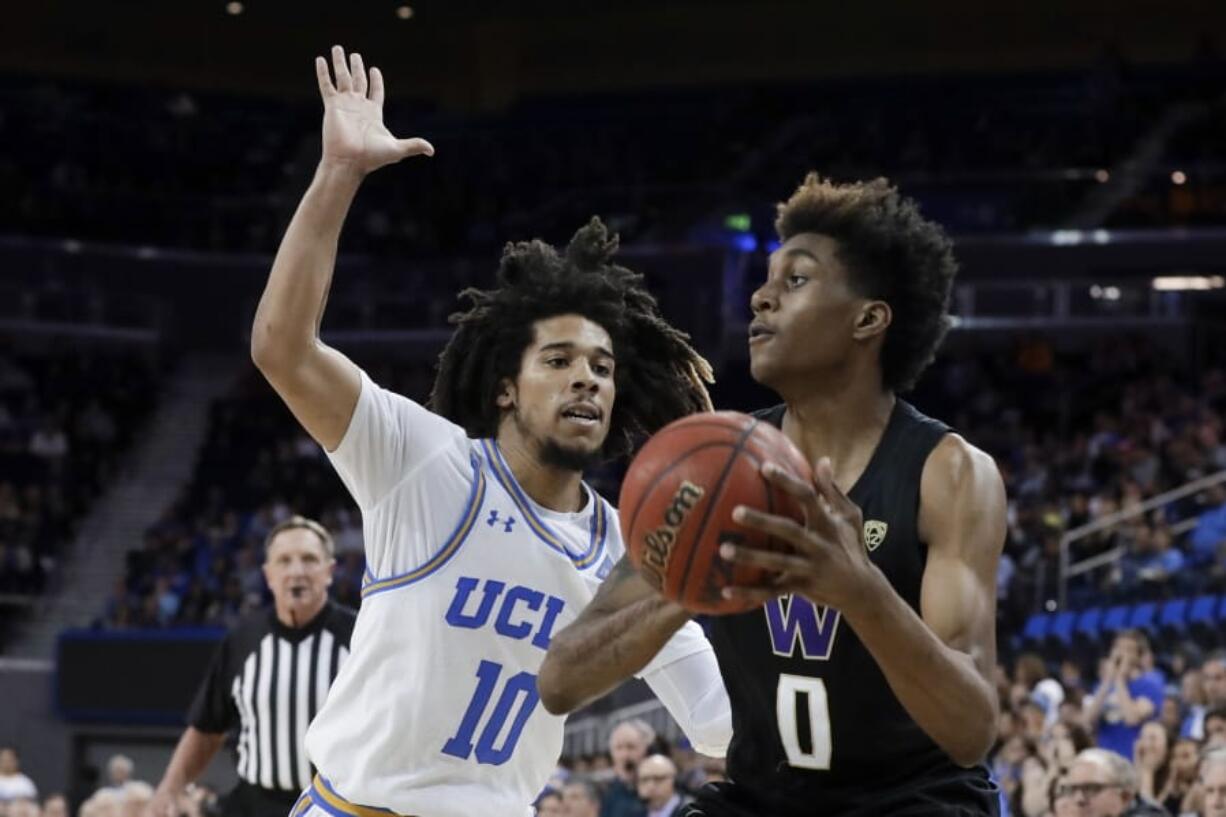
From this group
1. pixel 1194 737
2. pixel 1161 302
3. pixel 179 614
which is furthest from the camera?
pixel 1161 302

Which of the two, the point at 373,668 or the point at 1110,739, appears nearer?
the point at 373,668

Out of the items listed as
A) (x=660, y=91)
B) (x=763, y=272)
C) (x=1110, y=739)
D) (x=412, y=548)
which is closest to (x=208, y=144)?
(x=660, y=91)

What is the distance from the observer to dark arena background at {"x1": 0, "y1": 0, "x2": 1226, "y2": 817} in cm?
2142

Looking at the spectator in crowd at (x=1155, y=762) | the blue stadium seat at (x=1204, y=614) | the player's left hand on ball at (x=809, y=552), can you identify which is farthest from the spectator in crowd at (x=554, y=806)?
the player's left hand on ball at (x=809, y=552)

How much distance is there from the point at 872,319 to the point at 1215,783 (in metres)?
4.12

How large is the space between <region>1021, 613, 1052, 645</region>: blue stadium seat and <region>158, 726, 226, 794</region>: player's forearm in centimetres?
784

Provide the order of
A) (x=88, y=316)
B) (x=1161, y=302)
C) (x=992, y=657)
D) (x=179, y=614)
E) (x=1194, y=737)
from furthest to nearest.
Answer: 1. (x=88, y=316)
2. (x=1161, y=302)
3. (x=179, y=614)
4. (x=1194, y=737)
5. (x=992, y=657)

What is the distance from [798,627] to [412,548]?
5.16 feet

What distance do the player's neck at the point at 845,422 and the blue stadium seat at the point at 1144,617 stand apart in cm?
995

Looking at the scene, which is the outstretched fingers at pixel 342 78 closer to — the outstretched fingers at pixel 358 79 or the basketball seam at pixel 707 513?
the outstretched fingers at pixel 358 79

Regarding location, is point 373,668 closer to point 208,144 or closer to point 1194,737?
point 1194,737

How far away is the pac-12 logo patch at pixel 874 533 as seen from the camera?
13.5 feet

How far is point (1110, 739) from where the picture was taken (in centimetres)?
1103

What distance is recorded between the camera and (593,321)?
230 inches
